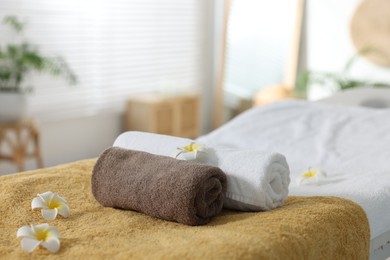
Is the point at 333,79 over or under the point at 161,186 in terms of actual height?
under

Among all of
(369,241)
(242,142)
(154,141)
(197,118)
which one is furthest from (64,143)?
(369,241)

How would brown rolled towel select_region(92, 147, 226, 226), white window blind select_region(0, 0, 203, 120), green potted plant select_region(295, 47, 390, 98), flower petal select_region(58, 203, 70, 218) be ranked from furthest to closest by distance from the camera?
green potted plant select_region(295, 47, 390, 98), white window blind select_region(0, 0, 203, 120), flower petal select_region(58, 203, 70, 218), brown rolled towel select_region(92, 147, 226, 226)

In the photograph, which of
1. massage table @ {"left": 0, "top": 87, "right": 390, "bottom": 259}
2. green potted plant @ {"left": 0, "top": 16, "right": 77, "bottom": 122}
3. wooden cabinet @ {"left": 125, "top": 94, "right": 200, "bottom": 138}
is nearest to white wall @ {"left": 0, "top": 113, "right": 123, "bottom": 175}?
wooden cabinet @ {"left": 125, "top": 94, "right": 200, "bottom": 138}

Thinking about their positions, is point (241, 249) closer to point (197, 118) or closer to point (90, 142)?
point (90, 142)

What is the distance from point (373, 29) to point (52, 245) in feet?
12.2

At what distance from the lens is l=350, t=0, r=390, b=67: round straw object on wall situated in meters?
4.51

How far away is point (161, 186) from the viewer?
59.9 inches

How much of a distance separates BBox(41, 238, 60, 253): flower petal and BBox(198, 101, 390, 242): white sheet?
2.19 feet

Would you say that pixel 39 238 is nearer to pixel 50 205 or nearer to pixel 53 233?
pixel 53 233

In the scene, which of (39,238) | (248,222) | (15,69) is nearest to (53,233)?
(39,238)

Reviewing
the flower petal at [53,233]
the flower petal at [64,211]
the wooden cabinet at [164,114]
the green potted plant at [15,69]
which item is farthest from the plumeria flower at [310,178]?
the wooden cabinet at [164,114]

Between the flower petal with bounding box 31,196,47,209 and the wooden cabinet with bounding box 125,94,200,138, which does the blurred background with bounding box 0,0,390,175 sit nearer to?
the wooden cabinet with bounding box 125,94,200,138

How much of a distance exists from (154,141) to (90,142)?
9.28 feet

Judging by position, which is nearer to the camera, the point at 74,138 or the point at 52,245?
the point at 52,245
